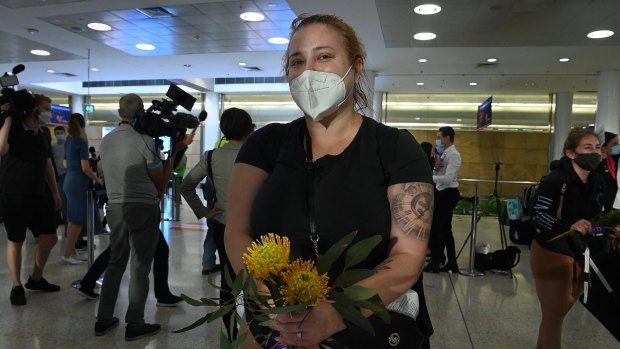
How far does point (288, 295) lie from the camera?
0.83 metres

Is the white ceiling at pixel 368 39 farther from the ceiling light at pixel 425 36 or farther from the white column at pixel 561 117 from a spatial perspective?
the white column at pixel 561 117

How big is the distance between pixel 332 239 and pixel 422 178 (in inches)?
10.7

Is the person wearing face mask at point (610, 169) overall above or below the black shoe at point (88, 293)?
above

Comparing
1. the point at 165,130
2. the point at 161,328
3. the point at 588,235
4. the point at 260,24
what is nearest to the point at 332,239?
the point at 588,235

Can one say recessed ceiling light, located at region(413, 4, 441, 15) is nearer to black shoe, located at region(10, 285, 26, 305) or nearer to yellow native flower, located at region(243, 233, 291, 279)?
black shoe, located at region(10, 285, 26, 305)

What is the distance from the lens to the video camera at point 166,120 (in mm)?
3043

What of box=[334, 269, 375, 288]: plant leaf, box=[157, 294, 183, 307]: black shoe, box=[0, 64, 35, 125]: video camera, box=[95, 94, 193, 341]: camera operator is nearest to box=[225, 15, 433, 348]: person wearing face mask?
box=[334, 269, 375, 288]: plant leaf

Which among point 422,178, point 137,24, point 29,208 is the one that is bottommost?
point 29,208

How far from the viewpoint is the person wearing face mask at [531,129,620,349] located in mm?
2594

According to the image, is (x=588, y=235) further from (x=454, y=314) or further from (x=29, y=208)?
(x=29, y=208)

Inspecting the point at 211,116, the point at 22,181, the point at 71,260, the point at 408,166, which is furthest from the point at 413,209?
the point at 211,116

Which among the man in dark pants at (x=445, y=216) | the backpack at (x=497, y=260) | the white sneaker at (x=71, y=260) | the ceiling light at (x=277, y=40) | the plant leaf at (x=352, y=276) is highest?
the ceiling light at (x=277, y=40)

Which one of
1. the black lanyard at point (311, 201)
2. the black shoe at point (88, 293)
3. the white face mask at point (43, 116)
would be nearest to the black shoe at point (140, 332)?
the black shoe at point (88, 293)

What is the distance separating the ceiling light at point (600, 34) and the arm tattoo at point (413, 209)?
8.45m
